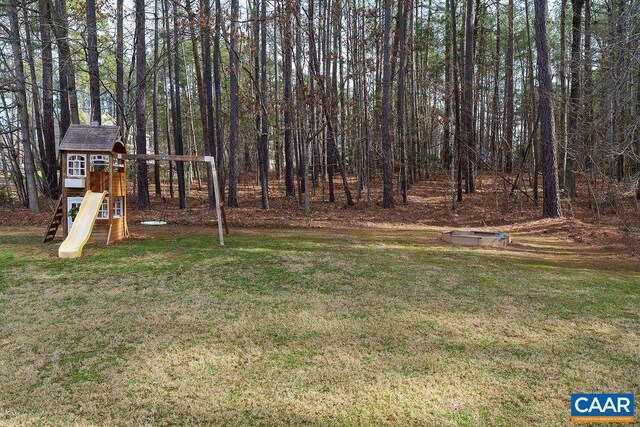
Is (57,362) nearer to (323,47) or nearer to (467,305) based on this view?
(467,305)

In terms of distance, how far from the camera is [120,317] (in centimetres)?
389

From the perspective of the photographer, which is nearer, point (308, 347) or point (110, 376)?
point (110, 376)

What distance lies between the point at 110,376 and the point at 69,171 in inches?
241

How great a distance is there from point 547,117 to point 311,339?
378 inches

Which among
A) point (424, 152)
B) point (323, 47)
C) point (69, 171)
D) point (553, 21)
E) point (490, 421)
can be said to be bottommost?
point (490, 421)

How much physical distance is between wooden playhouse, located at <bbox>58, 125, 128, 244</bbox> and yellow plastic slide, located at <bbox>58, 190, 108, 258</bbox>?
→ 191mm

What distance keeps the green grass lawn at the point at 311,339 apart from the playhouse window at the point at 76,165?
1914 millimetres

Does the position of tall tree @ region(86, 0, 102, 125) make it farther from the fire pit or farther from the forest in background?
the fire pit

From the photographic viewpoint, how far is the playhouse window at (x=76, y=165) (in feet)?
24.8

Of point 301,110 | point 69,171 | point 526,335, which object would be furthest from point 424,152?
point 526,335

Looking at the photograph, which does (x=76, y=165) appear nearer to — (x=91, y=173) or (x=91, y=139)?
(x=91, y=173)

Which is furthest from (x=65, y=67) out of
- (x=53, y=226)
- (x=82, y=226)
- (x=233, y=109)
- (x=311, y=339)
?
(x=311, y=339)

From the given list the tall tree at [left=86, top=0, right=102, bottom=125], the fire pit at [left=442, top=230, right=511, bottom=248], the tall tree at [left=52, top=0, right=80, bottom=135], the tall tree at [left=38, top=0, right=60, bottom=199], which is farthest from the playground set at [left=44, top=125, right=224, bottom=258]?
the tall tree at [left=38, top=0, right=60, bottom=199]

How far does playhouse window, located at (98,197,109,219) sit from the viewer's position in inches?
300
